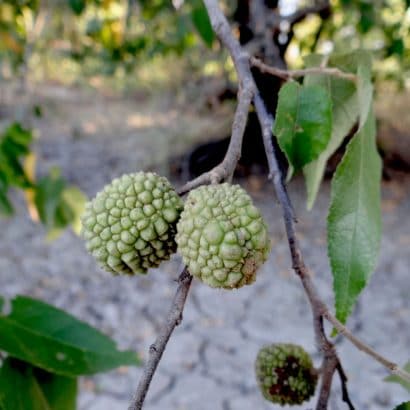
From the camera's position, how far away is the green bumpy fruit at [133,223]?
0.70m

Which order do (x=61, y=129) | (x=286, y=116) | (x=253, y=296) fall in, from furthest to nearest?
(x=61, y=129), (x=253, y=296), (x=286, y=116)

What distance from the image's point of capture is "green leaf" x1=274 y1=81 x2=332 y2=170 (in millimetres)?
704

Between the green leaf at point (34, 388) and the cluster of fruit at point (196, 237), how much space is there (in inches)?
9.5

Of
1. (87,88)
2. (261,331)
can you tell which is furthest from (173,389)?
(87,88)

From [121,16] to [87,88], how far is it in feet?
11.7

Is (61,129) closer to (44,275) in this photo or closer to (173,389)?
(44,275)

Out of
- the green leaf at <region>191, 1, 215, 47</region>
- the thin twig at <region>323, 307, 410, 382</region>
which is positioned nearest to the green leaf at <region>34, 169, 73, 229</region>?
the green leaf at <region>191, 1, 215, 47</region>

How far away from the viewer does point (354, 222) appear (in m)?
0.71

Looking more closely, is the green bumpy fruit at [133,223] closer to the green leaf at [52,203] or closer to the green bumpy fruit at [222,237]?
the green bumpy fruit at [222,237]

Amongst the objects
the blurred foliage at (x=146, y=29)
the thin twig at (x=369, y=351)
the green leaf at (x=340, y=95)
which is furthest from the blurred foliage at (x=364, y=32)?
the thin twig at (x=369, y=351)

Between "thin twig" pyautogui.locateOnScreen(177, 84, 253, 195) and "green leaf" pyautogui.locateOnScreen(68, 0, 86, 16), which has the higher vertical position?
"green leaf" pyautogui.locateOnScreen(68, 0, 86, 16)

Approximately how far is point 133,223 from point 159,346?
9.2 inches

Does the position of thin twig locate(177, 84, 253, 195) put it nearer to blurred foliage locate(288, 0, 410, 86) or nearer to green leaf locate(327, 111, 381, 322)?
green leaf locate(327, 111, 381, 322)

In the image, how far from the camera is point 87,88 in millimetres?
6203
